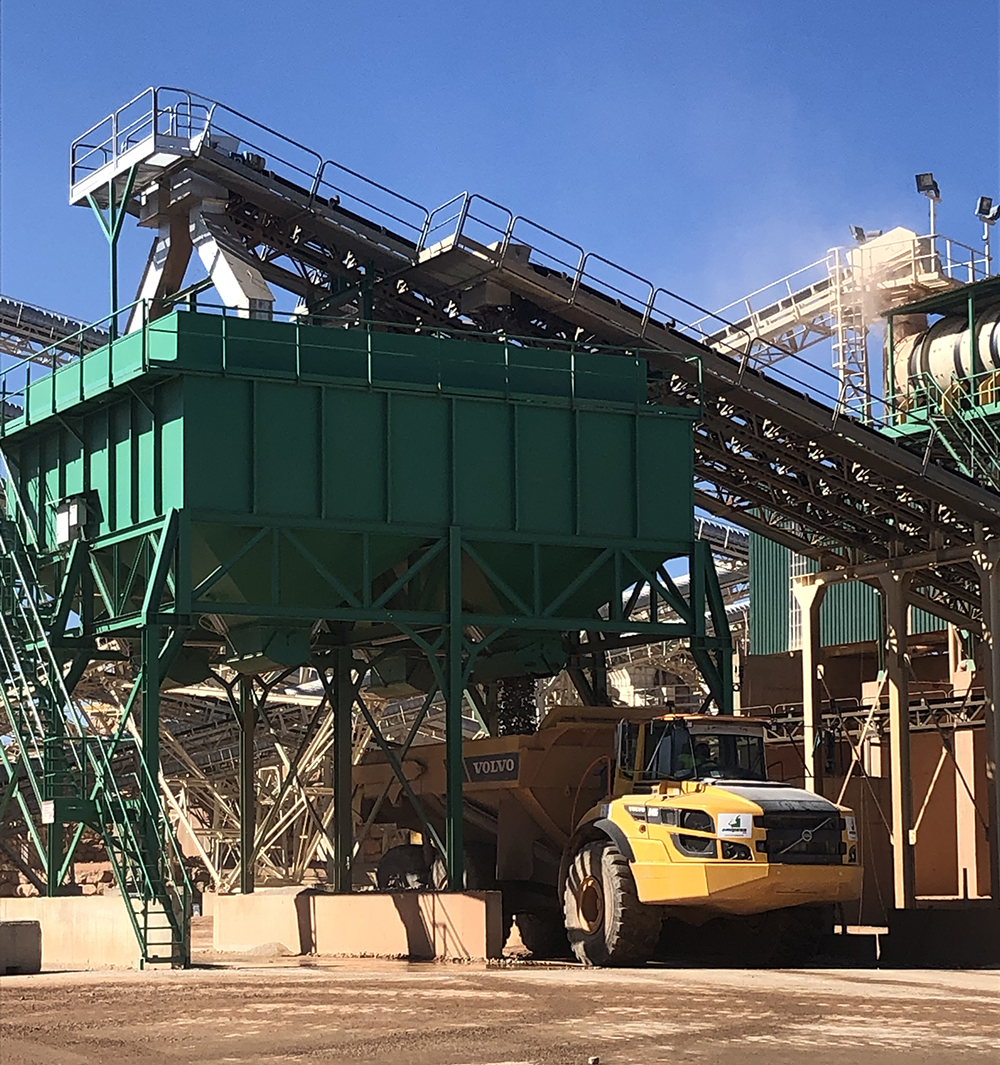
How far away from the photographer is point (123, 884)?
24.4m

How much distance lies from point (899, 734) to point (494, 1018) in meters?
19.9

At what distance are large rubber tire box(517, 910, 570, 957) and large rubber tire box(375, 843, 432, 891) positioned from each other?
6.63 feet

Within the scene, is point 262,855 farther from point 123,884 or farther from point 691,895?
point 691,895

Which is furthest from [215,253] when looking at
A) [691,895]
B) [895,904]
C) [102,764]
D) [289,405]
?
[895,904]

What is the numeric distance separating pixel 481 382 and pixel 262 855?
64.7ft

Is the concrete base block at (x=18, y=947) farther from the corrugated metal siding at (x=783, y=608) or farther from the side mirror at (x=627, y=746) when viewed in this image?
the corrugated metal siding at (x=783, y=608)

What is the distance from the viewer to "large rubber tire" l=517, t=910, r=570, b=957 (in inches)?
1070

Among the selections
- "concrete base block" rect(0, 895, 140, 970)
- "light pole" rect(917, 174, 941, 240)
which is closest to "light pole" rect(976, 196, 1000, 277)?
"light pole" rect(917, 174, 941, 240)

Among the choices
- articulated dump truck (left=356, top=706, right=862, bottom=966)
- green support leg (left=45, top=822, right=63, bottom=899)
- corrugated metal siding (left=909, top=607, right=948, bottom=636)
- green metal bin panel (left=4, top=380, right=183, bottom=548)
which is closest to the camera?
articulated dump truck (left=356, top=706, right=862, bottom=966)

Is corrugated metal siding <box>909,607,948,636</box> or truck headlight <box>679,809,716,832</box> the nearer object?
truck headlight <box>679,809,716,832</box>

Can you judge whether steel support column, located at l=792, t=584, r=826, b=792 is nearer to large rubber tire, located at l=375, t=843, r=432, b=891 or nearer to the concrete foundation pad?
large rubber tire, located at l=375, t=843, r=432, b=891

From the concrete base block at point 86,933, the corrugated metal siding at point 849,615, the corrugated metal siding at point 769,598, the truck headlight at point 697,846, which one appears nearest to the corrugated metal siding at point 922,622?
the corrugated metal siding at point 849,615

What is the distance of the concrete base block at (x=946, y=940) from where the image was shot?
91.7 feet

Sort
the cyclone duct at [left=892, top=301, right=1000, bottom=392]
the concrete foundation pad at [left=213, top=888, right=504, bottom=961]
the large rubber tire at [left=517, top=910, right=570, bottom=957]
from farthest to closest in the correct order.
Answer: the cyclone duct at [left=892, top=301, right=1000, bottom=392] < the large rubber tire at [left=517, top=910, right=570, bottom=957] < the concrete foundation pad at [left=213, top=888, right=504, bottom=961]
